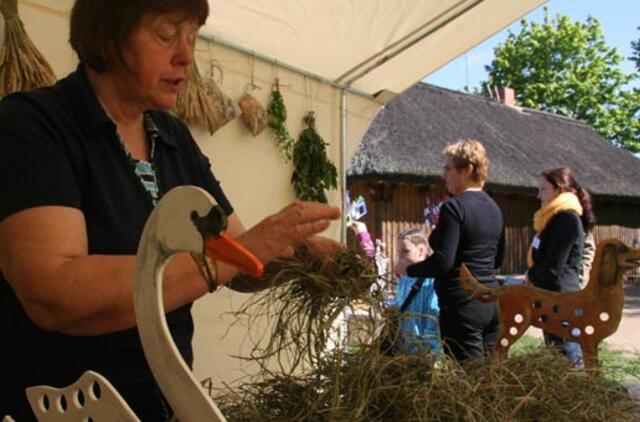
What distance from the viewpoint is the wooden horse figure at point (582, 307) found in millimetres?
1748

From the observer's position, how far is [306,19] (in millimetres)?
3027

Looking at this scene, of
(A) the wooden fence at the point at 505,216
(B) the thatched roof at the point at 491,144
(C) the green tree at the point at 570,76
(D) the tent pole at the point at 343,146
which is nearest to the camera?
(D) the tent pole at the point at 343,146

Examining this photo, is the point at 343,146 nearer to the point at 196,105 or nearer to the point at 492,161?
the point at 196,105

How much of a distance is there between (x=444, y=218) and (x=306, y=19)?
1031 mm

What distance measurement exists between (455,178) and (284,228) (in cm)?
229

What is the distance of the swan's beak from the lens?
23.6 inches

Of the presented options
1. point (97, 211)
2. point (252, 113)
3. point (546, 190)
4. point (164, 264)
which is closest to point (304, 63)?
point (252, 113)

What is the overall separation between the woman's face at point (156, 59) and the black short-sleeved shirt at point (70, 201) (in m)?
0.06

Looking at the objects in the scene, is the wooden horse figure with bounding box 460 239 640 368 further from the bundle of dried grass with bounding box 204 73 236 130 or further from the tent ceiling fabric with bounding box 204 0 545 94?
the tent ceiling fabric with bounding box 204 0 545 94

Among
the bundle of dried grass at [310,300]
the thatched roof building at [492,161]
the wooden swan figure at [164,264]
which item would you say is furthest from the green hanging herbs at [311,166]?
the thatched roof building at [492,161]

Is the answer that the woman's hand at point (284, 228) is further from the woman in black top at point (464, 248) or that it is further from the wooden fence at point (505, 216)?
the wooden fence at point (505, 216)

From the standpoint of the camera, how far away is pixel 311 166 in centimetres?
346

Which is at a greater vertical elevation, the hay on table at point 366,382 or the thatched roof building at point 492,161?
the thatched roof building at point 492,161

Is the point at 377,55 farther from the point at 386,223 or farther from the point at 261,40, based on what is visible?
the point at 386,223
